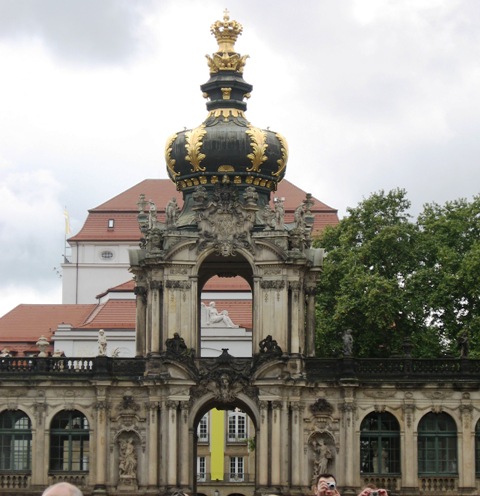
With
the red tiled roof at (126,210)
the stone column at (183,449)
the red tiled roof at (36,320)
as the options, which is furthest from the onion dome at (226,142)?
the red tiled roof at (126,210)

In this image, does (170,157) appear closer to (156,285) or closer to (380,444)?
(156,285)

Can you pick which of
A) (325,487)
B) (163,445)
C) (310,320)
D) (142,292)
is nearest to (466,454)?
(310,320)

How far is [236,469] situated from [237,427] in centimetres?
242

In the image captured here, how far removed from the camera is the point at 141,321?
51.3 meters

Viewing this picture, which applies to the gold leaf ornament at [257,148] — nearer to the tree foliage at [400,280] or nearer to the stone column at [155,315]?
the stone column at [155,315]

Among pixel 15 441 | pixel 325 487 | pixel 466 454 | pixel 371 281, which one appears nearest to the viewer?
pixel 325 487

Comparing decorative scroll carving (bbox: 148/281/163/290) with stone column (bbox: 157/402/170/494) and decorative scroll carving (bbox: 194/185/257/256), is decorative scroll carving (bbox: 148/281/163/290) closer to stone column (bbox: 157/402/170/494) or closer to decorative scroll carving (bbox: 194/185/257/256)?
decorative scroll carving (bbox: 194/185/257/256)

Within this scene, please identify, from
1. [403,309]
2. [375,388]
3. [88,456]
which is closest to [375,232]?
[403,309]

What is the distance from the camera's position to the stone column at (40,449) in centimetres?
4950

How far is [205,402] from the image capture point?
49.2 metres

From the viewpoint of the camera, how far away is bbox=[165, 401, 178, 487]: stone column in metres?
48.6

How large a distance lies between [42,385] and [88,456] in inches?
105

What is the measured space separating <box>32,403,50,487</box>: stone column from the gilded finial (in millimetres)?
12574

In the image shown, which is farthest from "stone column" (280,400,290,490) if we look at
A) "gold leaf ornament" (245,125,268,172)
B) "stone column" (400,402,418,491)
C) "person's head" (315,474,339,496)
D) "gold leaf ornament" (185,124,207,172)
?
"person's head" (315,474,339,496)
